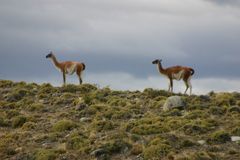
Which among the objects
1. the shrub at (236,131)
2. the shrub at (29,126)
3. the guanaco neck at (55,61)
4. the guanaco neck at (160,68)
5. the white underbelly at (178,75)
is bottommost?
the shrub at (236,131)

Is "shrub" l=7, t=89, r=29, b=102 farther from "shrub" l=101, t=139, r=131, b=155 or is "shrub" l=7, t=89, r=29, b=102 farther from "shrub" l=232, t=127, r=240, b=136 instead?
"shrub" l=232, t=127, r=240, b=136

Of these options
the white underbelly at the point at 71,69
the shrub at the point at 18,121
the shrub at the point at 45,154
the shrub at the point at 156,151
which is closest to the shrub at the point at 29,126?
the shrub at the point at 18,121

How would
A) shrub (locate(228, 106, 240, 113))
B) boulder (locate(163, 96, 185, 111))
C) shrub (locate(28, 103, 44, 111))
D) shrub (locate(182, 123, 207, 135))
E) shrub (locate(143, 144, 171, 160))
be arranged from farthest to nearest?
shrub (locate(28, 103, 44, 111)) < shrub (locate(228, 106, 240, 113)) < boulder (locate(163, 96, 185, 111)) < shrub (locate(182, 123, 207, 135)) < shrub (locate(143, 144, 171, 160))

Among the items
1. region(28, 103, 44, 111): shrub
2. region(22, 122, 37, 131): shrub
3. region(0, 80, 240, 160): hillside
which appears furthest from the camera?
region(28, 103, 44, 111): shrub

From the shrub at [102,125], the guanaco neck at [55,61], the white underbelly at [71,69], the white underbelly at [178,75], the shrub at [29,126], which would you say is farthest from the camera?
the guanaco neck at [55,61]

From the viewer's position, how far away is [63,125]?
1183 inches

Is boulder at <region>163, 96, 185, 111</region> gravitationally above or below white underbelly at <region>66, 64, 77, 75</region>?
below

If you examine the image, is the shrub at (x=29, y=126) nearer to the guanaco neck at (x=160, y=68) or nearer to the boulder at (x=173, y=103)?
the boulder at (x=173, y=103)

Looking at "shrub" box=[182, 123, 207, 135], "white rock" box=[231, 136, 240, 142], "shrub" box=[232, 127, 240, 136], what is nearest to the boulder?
"shrub" box=[182, 123, 207, 135]

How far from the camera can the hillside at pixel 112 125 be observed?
25766mm

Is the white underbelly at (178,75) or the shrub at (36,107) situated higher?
the white underbelly at (178,75)

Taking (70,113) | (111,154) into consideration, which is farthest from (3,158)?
(70,113)

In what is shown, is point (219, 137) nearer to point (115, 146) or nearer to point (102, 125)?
point (115, 146)

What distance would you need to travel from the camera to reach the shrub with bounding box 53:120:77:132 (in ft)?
98.2
